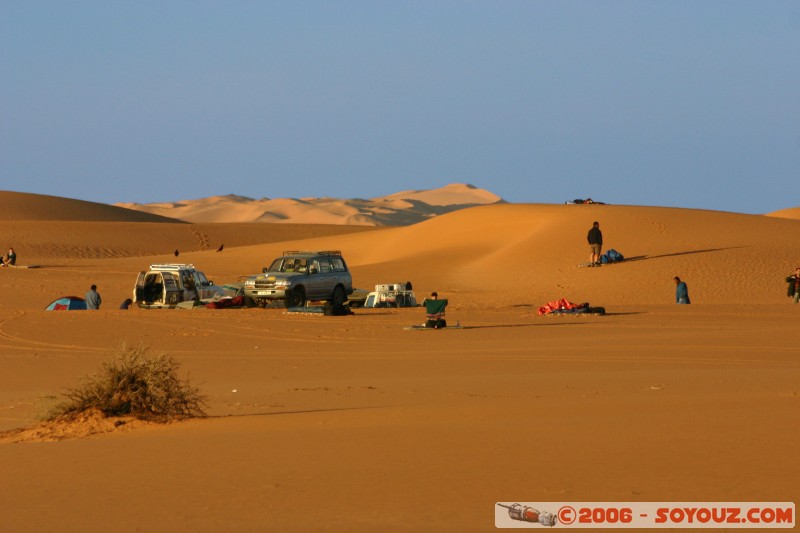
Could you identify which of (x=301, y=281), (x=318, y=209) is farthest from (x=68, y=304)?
(x=318, y=209)

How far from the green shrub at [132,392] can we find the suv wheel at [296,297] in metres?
18.4

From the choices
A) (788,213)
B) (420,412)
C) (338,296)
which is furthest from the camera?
(788,213)

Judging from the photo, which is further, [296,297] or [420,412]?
[296,297]

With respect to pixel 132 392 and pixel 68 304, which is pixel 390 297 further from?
pixel 132 392

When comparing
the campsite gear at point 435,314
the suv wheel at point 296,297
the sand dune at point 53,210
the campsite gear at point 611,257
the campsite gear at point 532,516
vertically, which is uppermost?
the sand dune at point 53,210

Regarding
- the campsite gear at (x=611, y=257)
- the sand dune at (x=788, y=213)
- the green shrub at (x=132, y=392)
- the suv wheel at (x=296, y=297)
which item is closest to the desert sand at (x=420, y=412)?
the green shrub at (x=132, y=392)

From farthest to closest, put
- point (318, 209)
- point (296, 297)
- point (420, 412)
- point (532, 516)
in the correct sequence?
point (318, 209)
point (296, 297)
point (420, 412)
point (532, 516)

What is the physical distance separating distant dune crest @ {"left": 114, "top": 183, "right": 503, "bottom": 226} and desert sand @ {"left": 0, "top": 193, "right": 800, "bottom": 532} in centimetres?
11245

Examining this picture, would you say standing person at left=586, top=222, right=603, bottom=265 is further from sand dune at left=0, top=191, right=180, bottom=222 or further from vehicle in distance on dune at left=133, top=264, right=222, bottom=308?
sand dune at left=0, top=191, right=180, bottom=222

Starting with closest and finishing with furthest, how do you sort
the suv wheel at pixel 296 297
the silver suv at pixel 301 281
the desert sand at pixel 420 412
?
the desert sand at pixel 420 412 → the suv wheel at pixel 296 297 → the silver suv at pixel 301 281

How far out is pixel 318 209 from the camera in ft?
541

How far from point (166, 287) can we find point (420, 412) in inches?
786

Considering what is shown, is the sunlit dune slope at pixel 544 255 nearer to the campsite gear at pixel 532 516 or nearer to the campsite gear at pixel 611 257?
the campsite gear at pixel 611 257

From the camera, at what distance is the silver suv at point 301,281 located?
30984 mm
